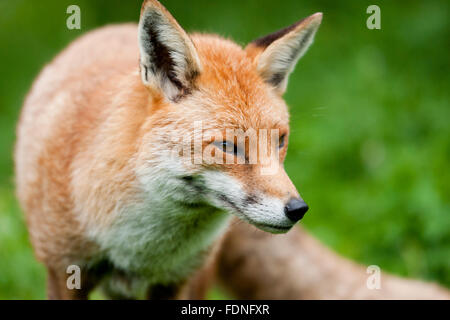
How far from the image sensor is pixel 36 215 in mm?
4504

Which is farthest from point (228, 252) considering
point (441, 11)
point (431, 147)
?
point (441, 11)

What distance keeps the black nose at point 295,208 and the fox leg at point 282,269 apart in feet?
6.83

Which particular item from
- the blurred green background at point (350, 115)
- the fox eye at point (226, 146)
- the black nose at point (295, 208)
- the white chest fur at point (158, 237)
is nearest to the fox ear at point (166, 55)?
the fox eye at point (226, 146)

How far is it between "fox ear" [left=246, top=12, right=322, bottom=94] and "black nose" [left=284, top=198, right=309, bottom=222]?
1051 mm

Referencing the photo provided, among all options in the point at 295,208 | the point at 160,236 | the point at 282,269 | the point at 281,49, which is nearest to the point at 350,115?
the point at 282,269

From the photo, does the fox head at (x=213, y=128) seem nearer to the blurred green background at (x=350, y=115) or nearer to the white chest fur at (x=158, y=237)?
the white chest fur at (x=158, y=237)

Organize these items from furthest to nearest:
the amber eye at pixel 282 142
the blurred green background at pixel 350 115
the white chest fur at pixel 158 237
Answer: the blurred green background at pixel 350 115 → the white chest fur at pixel 158 237 → the amber eye at pixel 282 142

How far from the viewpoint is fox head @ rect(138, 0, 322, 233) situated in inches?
138

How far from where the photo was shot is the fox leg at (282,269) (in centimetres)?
546

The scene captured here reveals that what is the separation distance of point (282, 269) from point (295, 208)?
2.31 metres

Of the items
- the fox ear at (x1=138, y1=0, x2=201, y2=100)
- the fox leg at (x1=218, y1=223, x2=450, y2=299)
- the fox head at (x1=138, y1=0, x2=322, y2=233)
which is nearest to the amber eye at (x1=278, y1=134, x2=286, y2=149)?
the fox head at (x1=138, y1=0, x2=322, y2=233)

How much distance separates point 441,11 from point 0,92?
771 centimetres

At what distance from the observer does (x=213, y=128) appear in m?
3.61
